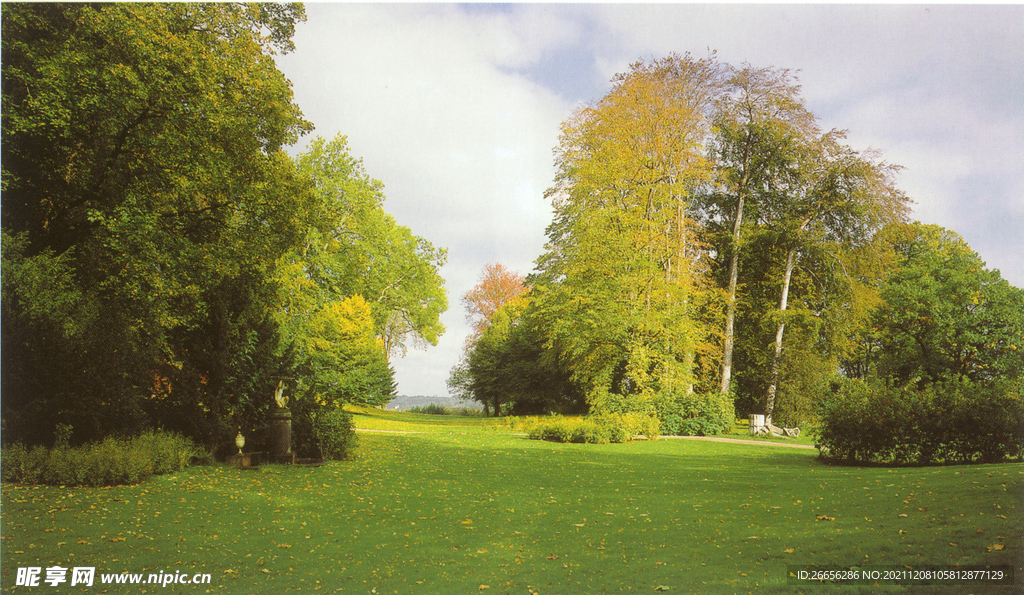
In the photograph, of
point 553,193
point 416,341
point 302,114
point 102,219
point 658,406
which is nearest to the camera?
point 102,219

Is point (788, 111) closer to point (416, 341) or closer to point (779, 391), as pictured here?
point (779, 391)

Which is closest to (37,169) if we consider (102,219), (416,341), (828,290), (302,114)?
(102,219)

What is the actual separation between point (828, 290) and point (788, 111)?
7.90 meters

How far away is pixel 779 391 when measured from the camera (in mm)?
24859

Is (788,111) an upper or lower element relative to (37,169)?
upper

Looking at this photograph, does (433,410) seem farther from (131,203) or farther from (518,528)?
(518,528)

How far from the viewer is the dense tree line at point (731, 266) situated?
2266 cm

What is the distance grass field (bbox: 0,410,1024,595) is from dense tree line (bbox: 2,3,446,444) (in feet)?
6.75

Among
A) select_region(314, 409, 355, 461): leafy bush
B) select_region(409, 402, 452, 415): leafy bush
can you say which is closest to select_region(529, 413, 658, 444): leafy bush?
select_region(314, 409, 355, 461): leafy bush

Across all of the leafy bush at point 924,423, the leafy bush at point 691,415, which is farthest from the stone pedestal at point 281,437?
the leafy bush at point 691,415

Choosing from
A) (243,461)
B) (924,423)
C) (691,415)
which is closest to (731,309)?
(691,415)

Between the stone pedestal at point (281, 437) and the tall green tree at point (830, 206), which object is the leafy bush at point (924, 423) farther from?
the tall green tree at point (830, 206)

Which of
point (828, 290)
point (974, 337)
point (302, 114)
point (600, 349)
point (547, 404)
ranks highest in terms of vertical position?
point (302, 114)

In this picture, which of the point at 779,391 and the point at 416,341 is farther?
the point at 416,341
